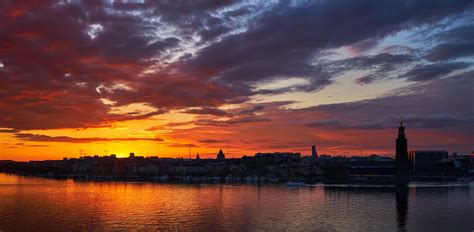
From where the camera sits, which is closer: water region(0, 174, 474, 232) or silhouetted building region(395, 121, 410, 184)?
water region(0, 174, 474, 232)

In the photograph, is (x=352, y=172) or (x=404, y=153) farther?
(x=352, y=172)

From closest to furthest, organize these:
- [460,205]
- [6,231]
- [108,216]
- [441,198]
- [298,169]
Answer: [6,231] → [108,216] → [460,205] → [441,198] → [298,169]

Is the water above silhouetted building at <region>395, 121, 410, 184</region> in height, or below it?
A: below

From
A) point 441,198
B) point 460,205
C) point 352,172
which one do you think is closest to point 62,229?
point 460,205

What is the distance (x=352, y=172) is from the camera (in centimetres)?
18138

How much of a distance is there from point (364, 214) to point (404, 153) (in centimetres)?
9916

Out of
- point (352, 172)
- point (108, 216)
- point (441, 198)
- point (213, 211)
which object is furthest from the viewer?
point (352, 172)

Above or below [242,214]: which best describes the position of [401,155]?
above

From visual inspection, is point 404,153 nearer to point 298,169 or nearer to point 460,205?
point 298,169

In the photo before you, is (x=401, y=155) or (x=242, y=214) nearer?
(x=242, y=214)

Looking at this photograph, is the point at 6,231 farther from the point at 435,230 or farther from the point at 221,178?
the point at 221,178

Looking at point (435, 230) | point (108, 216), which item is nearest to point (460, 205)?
point (435, 230)

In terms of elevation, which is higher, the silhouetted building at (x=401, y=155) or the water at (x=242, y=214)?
the silhouetted building at (x=401, y=155)

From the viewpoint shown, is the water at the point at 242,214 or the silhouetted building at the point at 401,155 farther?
the silhouetted building at the point at 401,155
